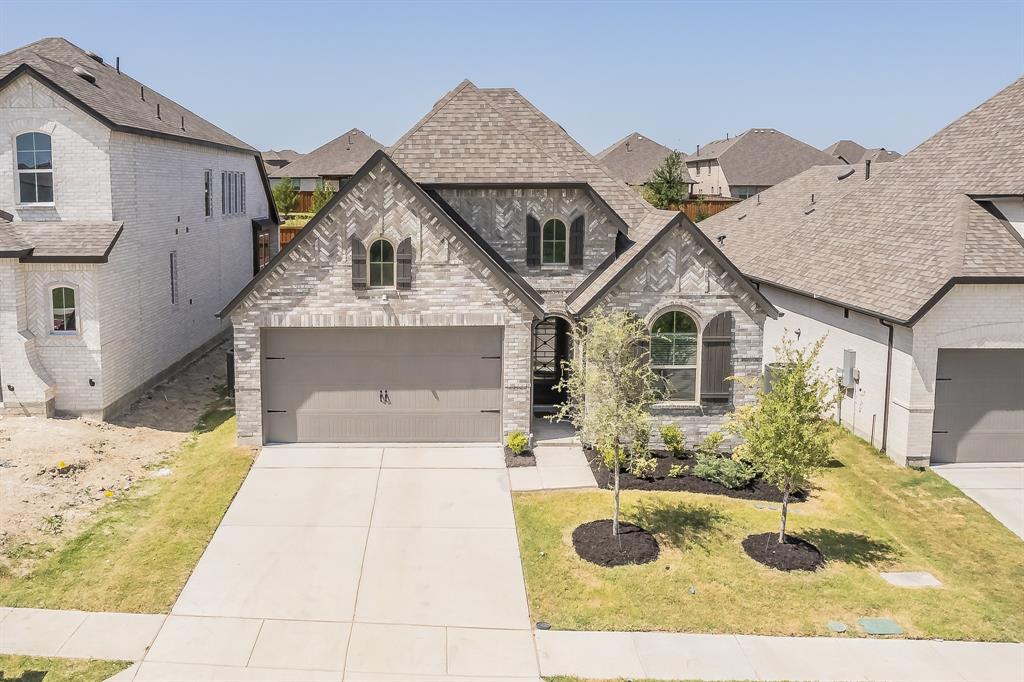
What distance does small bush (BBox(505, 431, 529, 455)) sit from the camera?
17922 millimetres

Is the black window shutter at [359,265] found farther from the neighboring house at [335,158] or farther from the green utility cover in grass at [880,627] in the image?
the neighboring house at [335,158]

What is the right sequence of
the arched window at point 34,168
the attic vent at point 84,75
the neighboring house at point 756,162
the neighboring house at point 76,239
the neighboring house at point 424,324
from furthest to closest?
the neighboring house at point 756,162, the attic vent at point 84,75, the arched window at point 34,168, the neighboring house at point 76,239, the neighboring house at point 424,324

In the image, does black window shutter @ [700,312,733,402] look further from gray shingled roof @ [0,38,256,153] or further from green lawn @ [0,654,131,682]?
gray shingled roof @ [0,38,256,153]

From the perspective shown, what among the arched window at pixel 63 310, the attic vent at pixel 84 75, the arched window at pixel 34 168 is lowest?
the arched window at pixel 63 310

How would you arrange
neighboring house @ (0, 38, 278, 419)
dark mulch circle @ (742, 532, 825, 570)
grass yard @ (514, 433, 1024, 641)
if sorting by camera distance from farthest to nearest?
neighboring house @ (0, 38, 278, 419) → dark mulch circle @ (742, 532, 825, 570) → grass yard @ (514, 433, 1024, 641)

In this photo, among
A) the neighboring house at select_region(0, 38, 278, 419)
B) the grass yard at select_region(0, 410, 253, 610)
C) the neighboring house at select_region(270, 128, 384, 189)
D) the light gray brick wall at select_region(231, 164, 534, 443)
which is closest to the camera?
the grass yard at select_region(0, 410, 253, 610)

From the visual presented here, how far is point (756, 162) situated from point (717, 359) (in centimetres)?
5484

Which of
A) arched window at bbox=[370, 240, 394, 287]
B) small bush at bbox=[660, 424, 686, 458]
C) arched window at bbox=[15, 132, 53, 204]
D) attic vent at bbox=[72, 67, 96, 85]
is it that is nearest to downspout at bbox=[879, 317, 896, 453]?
small bush at bbox=[660, 424, 686, 458]

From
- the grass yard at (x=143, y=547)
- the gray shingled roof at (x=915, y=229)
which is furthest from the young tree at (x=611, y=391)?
the gray shingled roof at (x=915, y=229)

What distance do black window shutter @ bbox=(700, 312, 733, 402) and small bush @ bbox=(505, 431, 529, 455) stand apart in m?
4.11

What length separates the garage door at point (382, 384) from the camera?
60.2ft

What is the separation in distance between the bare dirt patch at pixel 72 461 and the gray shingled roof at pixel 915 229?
16599 mm

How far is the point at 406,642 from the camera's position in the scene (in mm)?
11172

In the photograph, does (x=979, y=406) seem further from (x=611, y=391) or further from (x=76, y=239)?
(x=76, y=239)
